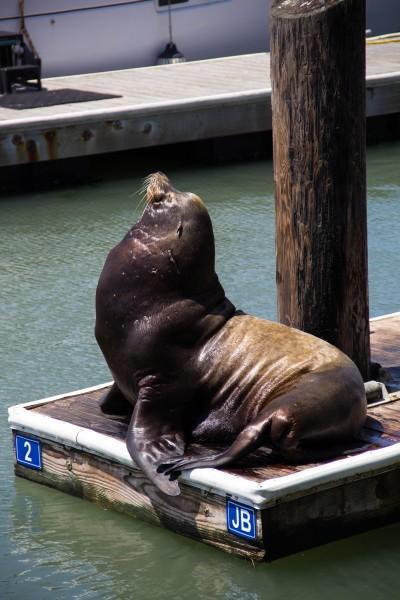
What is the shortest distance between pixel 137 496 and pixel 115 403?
1.36 feet

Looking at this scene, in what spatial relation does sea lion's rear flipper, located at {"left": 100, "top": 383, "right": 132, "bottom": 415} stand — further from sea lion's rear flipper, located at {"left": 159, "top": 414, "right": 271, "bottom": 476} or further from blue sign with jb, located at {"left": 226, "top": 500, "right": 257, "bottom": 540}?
blue sign with jb, located at {"left": 226, "top": 500, "right": 257, "bottom": 540}

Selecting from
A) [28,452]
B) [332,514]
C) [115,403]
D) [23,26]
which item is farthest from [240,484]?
[23,26]

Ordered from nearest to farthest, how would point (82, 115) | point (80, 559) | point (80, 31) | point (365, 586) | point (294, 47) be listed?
point (365, 586) → point (80, 559) → point (294, 47) → point (82, 115) → point (80, 31)

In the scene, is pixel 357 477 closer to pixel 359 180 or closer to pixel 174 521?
pixel 174 521

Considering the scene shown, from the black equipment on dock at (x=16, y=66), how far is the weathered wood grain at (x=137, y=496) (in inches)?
322

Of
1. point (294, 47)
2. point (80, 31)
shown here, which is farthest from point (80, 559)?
point (80, 31)

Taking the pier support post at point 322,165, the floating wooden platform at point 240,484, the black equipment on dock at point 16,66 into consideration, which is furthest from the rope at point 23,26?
the floating wooden platform at point 240,484

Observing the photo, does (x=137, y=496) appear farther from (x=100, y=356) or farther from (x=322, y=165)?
(x=100, y=356)

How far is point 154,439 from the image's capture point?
4586 millimetres

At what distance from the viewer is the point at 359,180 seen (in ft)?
16.3

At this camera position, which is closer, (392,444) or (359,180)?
(392,444)

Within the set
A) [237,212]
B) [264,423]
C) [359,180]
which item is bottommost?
[237,212]

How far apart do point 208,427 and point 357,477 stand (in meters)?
0.56

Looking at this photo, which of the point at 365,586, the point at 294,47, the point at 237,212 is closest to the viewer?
the point at 365,586
